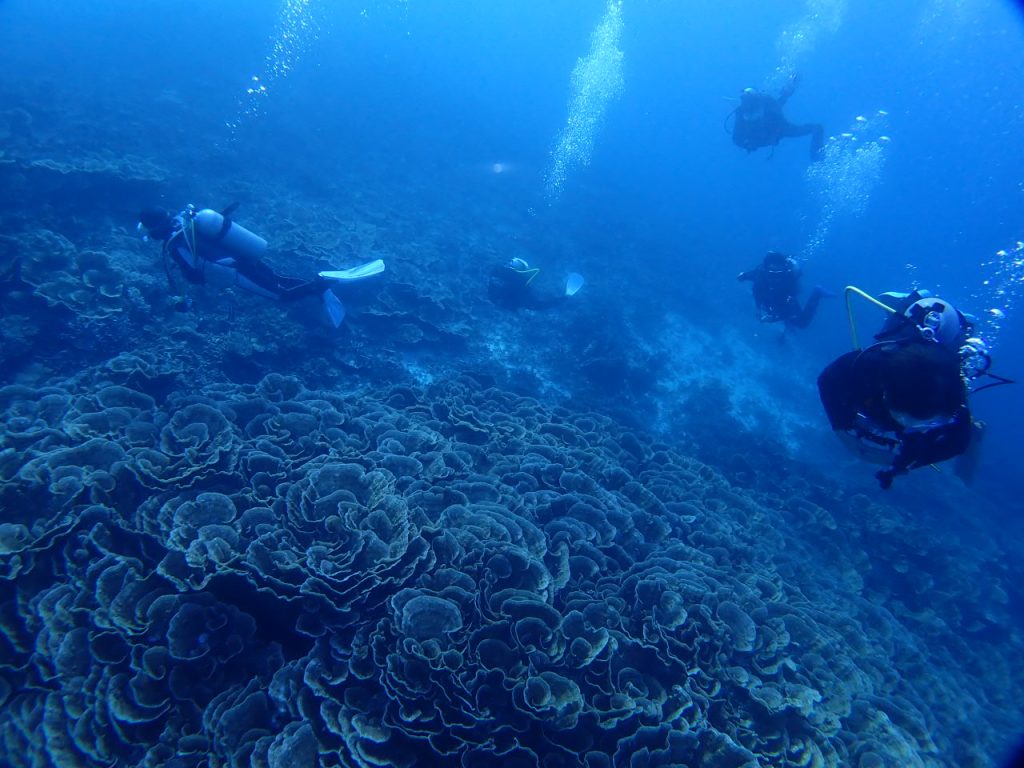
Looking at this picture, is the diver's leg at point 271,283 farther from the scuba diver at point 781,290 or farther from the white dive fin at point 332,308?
the scuba diver at point 781,290

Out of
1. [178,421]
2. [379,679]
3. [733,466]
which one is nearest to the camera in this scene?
[379,679]

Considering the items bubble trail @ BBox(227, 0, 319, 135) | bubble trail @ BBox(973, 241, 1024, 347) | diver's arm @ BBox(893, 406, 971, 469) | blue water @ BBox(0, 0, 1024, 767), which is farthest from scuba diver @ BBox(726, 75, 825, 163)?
bubble trail @ BBox(973, 241, 1024, 347)

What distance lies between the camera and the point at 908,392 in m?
3.31

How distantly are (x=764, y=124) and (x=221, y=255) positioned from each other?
20.7 meters

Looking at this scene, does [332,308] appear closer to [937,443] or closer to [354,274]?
[354,274]

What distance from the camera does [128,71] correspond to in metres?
27.3

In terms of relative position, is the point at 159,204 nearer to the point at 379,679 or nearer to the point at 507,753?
the point at 379,679

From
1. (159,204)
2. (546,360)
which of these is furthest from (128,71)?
(546,360)

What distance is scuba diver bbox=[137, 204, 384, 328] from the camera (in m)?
8.53

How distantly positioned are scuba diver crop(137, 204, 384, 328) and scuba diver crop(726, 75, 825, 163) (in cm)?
1793

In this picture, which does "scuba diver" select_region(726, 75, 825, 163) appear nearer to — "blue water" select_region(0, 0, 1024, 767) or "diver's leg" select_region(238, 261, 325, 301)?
"blue water" select_region(0, 0, 1024, 767)

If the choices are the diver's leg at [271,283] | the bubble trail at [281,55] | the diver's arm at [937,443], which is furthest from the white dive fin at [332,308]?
the bubble trail at [281,55]

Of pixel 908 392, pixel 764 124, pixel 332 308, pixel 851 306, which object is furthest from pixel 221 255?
pixel 764 124

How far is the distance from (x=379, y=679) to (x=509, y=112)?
53.6 meters
